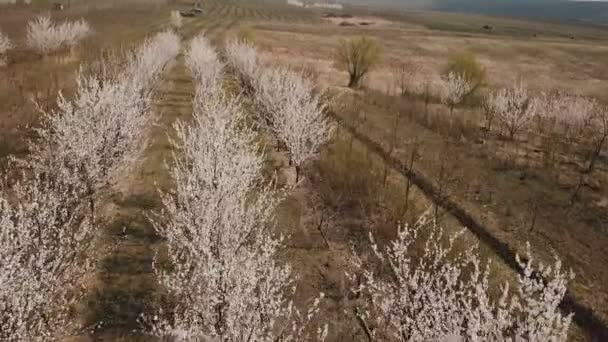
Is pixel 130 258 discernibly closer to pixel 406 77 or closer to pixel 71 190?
pixel 71 190

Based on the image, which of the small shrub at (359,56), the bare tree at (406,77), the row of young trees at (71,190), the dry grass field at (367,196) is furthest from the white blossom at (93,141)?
the small shrub at (359,56)

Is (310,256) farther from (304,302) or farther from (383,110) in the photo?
(383,110)

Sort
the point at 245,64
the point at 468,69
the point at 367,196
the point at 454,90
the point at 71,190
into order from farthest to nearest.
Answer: the point at 468,69, the point at 454,90, the point at 245,64, the point at 367,196, the point at 71,190

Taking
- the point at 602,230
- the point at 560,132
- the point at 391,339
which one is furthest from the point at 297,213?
the point at 560,132

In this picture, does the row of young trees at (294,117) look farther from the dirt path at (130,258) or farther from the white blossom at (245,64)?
the dirt path at (130,258)

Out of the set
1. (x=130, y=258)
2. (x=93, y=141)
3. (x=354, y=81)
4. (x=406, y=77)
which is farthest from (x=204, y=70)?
(x=406, y=77)
